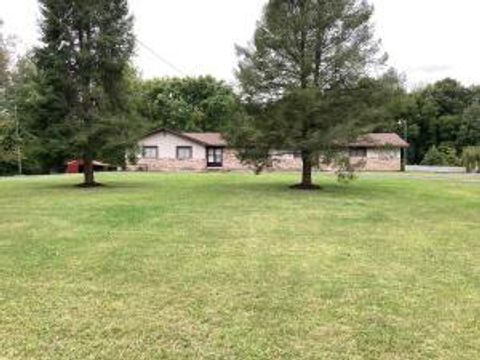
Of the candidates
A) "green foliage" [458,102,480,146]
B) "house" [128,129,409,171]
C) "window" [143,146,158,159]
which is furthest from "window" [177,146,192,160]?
"green foliage" [458,102,480,146]

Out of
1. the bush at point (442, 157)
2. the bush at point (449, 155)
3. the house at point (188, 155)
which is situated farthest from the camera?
the bush at point (442, 157)

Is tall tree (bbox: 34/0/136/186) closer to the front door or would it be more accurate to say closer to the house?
the house

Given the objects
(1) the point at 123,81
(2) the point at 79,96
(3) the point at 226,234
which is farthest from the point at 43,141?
(3) the point at 226,234

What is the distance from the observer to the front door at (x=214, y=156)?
54.3 metres

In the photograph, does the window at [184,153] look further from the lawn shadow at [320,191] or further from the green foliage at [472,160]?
the lawn shadow at [320,191]

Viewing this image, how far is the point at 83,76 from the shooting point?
1051 inches

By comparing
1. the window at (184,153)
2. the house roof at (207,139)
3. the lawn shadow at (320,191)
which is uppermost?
the house roof at (207,139)

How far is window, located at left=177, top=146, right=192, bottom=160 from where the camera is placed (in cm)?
5397

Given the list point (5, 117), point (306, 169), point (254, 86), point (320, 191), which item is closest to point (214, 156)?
point (5, 117)

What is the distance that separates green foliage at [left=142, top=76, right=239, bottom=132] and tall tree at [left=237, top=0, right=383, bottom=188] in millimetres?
39560

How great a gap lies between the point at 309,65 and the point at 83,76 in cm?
945

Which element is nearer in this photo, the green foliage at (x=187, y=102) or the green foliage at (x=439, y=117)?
the green foliage at (x=187, y=102)

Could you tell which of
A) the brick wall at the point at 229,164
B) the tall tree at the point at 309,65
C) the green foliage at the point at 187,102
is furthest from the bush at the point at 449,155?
the tall tree at the point at 309,65

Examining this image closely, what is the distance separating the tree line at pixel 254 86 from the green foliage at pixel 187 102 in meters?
36.8
